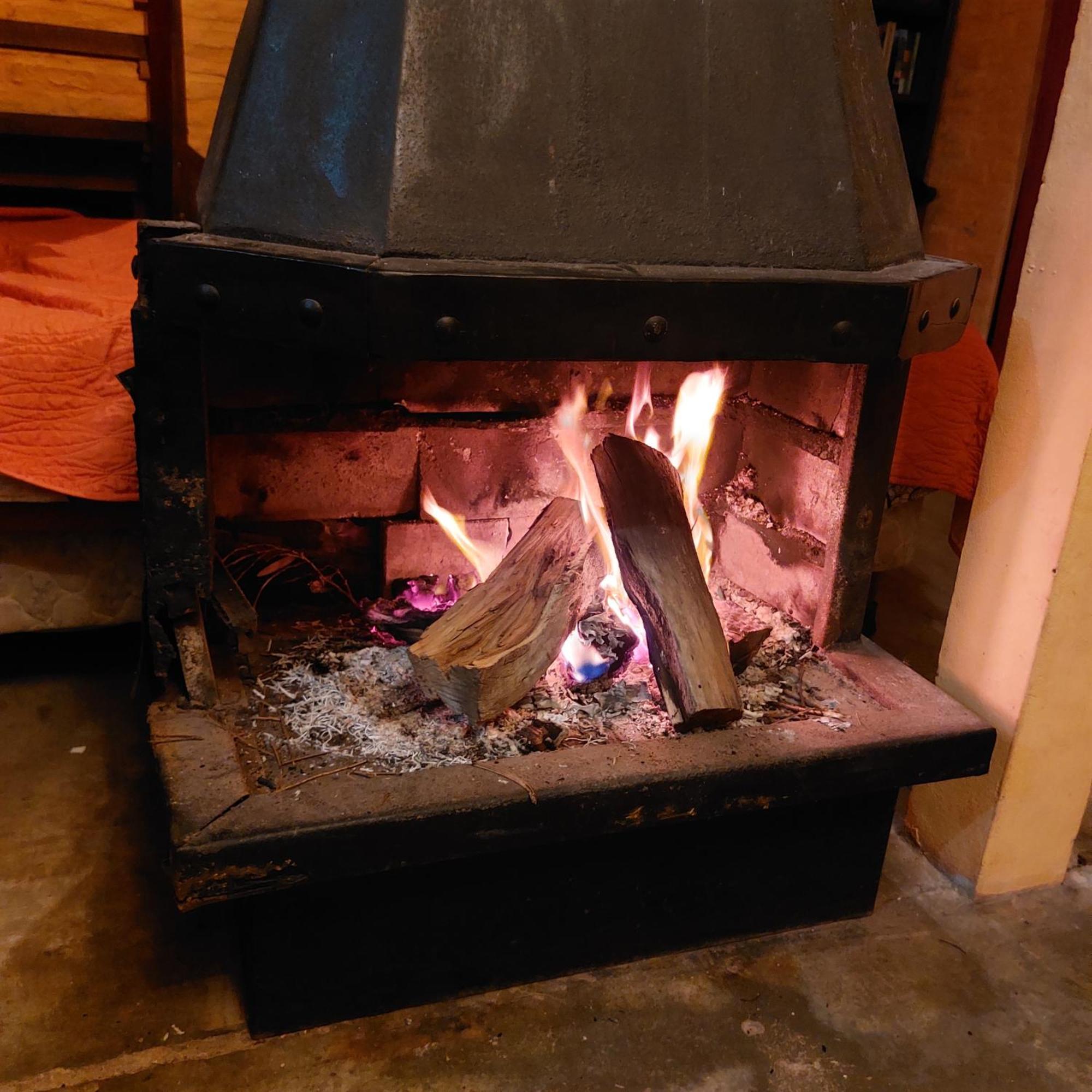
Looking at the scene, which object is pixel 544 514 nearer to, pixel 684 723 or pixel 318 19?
pixel 684 723

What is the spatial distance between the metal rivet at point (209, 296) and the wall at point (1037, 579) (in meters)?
1.49

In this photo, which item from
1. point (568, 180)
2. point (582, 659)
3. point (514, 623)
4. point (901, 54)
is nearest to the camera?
point (568, 180)

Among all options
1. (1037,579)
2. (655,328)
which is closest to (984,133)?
(1037,579)

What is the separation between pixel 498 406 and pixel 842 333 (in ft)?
2.83

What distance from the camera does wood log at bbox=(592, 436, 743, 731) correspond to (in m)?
1.87

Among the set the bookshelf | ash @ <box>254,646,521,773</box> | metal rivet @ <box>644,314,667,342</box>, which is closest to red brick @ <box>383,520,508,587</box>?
ash @ <box>254,646,521,773</box>

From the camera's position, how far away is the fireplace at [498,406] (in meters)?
→ 1.55

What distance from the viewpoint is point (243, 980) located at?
1795 mm

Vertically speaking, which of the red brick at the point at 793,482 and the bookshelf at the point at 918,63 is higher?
the bookshelf at the point at 918,63

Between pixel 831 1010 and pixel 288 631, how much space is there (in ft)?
4.32

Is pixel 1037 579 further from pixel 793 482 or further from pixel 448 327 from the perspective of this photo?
pixel 448 327

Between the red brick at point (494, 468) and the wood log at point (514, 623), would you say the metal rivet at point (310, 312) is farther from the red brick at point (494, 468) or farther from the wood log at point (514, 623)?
the red brick at point (494, 468)

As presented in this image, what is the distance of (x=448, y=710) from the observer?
6.27ft

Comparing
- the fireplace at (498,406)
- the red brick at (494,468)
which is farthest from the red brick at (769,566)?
the red brick at (494,468)
